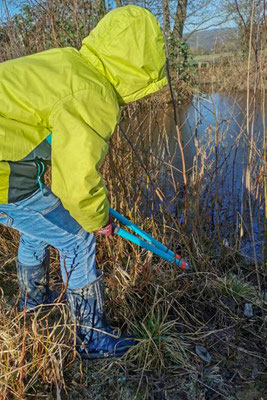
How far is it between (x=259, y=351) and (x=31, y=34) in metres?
2.30

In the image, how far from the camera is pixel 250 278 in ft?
7.48

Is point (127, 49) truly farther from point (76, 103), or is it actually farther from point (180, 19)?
point (180, 19)

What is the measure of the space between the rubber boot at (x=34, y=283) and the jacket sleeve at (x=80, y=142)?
2.20 ft

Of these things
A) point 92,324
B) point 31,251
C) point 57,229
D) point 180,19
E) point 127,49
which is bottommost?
point 92,324

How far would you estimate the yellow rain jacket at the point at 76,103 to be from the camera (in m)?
1.20

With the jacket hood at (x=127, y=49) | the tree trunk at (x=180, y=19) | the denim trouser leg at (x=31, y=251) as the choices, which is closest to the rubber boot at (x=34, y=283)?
the denim trouser leg at (x=31, y=251)

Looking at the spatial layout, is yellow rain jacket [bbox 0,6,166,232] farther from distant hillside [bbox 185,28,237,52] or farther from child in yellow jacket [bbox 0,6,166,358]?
distant hillside [bbox 185,28,237,52]

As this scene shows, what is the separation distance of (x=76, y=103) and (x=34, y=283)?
1048 mm

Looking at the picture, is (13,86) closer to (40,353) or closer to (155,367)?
(40,353)

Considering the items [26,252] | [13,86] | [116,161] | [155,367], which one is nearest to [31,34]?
[116,161]

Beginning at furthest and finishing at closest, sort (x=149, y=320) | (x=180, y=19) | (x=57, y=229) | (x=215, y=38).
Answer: (x=180, y=19) < (x=215, y=38) < (x=149, y=320) < (x=57, y=229)

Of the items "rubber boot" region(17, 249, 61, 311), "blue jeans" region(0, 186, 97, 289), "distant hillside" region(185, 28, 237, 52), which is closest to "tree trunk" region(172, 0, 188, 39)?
"distant hillside" region(185, 28, 237, 52)

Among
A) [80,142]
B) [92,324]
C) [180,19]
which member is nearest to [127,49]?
[80,142]

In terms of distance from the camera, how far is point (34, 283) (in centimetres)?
182
